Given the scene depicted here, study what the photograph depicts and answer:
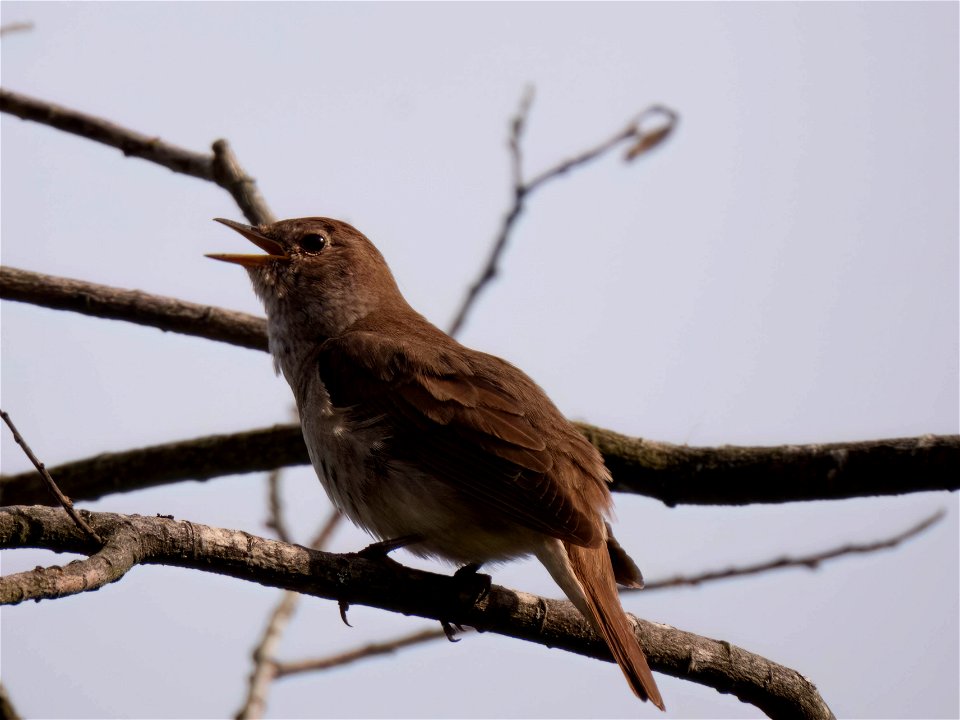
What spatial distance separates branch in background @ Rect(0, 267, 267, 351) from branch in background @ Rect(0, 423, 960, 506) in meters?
0.64

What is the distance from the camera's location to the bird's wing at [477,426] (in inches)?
192

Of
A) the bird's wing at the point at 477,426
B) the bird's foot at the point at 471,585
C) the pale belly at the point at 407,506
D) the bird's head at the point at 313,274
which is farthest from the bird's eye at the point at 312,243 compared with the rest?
the bird's foot at the point at 471,585

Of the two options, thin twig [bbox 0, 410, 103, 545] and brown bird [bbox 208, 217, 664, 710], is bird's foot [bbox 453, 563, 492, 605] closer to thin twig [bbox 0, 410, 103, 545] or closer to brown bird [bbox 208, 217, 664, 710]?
brown bird [bbox 208, 217, 664, 710]

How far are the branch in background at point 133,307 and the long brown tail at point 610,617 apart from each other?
8.41 ft

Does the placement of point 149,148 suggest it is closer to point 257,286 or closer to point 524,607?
point 257,286

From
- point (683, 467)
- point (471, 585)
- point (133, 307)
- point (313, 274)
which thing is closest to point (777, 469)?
point (683, 467)

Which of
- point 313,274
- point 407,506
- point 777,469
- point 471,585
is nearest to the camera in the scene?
point 471,585

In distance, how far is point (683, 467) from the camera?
5.90 meters

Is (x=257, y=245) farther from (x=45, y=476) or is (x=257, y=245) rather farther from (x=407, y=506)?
(x=45, y=476)

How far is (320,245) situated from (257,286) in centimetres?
46

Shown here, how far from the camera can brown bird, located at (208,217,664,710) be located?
A: 15.8ft

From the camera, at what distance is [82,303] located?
6.10m

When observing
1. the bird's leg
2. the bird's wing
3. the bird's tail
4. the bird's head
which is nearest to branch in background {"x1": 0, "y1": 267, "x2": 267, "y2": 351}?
the bird's head

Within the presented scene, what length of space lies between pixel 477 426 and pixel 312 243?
2181 mm
